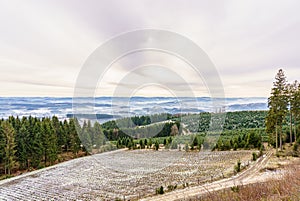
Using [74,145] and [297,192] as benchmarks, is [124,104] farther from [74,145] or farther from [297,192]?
[74,145]

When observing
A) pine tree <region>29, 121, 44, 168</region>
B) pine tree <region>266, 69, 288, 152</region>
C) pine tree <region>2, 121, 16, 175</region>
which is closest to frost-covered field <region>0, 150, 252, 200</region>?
pine tree <region>29, 121, 44, 168</region>

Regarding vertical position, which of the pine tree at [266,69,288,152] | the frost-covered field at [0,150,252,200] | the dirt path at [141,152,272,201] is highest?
the pine tree at [266,69,288,152]

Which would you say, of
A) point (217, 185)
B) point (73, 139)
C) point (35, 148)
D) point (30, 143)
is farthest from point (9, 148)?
point (217, 185)

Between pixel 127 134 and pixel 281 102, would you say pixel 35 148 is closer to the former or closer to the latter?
pixel 127 134

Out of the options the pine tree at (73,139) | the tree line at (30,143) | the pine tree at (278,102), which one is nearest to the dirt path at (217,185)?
the pine tree at (278,102)

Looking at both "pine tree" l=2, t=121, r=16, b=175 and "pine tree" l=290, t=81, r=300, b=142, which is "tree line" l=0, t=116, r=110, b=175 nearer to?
"pine tree" l=2, t=121, r=16, b=175

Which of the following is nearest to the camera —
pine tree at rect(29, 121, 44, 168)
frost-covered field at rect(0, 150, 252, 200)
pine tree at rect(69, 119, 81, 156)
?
frost-covered field at rect(0, 150, 252, 200)

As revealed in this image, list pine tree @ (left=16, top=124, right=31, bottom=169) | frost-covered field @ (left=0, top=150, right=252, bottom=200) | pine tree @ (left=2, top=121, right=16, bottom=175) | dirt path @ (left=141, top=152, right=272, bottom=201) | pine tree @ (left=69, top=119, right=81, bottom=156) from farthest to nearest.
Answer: pine tree @ (left=69, top=119, right=81, bottom=156) < pine tree @ (left=16, top=124, right=31, bottom=169) < pine tree @ (left=2, top=121, right=16, bottom=175) < frost-covered field @ (left=0, top=150, right=252, bottom=200) < dirt path @ (left=141, top=152, right=272, bottom=201)

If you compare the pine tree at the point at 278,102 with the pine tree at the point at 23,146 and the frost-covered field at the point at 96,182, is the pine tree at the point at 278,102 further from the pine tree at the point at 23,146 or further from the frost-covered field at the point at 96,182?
the pine tree at the point at 23,146

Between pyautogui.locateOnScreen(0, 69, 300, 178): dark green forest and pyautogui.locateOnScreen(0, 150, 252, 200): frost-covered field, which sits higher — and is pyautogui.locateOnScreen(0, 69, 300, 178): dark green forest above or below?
above
